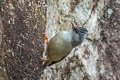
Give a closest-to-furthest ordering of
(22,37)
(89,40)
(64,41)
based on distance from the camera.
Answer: (22,37), (64,41), (89,40)

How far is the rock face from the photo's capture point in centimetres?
618

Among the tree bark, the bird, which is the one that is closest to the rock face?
the bird

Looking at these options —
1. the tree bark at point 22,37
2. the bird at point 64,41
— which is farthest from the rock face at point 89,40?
the tree bark at point 22,37

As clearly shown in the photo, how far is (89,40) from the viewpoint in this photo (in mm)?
6859

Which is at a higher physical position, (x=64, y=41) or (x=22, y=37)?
(x=22, y=37)

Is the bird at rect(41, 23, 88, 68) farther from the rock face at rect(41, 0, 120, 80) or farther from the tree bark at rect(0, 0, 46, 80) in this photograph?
the rock face at rect(41, 0, 120, 80)

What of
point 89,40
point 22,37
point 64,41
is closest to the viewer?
point 22,37

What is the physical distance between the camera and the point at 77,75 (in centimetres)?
656

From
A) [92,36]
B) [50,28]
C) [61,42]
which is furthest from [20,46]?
[92,36]

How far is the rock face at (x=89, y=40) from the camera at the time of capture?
6.18 m

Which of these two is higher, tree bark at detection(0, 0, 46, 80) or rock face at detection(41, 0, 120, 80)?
tree bark at detection(0, 0, 46, 80)

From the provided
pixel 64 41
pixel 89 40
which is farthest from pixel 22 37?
pixel 89 40

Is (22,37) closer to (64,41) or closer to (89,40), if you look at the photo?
(64,41)

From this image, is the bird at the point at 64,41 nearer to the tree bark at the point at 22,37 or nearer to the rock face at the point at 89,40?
the tree bark at the point at 22,37
